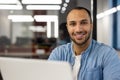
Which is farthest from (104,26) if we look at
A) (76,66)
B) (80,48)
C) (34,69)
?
(34,69)

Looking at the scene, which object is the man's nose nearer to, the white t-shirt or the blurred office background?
the white t-shirt

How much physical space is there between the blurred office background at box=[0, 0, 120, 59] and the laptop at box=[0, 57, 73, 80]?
204cm

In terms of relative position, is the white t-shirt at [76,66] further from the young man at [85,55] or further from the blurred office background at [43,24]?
the blurred office background at [43,24]

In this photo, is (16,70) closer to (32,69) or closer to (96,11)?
(32,69)

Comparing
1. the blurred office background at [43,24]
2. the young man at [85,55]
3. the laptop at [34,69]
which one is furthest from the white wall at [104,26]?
the laptop at [34,69]

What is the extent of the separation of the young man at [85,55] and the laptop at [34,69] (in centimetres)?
55

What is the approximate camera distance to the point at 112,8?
299 cm

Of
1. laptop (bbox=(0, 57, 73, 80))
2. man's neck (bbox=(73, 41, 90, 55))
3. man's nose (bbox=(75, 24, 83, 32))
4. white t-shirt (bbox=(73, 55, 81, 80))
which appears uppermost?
man's nose (bbox=(75, 24, 83, 32))

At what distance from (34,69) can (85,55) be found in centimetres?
70

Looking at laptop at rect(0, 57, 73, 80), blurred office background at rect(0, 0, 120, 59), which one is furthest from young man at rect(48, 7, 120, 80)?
blurred office background at rect(0, 0, 120, 59)

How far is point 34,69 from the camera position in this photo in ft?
2.97

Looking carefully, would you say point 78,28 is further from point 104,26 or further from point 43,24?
point 43,24

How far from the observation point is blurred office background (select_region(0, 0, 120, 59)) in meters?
3.00

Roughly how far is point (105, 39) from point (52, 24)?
2.07 ft
